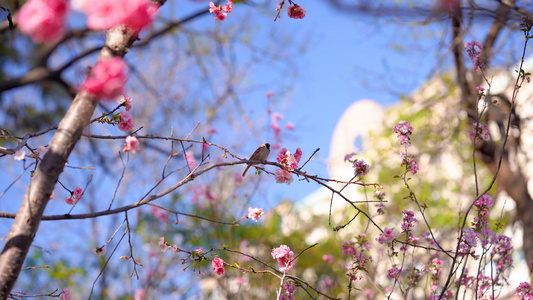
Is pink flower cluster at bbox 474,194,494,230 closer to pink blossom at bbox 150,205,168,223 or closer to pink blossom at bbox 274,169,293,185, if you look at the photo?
pink blossom at bbox 274,169,293,185

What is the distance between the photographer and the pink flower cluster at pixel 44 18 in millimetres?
1282

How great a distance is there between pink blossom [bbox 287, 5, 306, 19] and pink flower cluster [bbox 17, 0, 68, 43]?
1.44m

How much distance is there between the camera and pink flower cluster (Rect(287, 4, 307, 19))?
2525 millimetres

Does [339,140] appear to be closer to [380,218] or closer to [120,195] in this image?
[380,218]

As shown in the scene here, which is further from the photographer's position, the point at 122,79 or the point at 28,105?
the point at 28,105

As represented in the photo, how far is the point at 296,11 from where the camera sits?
8.31 feet

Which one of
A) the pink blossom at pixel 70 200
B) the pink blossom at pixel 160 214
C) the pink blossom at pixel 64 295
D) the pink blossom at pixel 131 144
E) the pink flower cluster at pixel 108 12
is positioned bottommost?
the pink blossom at pixel 64 295

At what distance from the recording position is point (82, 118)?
5.38 ft

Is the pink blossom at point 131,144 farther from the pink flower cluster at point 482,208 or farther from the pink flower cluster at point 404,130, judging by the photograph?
the pink flower cluster at point 482,208

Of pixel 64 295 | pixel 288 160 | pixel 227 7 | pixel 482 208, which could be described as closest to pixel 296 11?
pixel 227 7

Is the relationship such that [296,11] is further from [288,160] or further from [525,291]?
[525,291]

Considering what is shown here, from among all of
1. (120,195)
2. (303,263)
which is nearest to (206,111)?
(120,195)

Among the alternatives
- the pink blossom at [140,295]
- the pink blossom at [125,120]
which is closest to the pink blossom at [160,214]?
the pink blossom at [140,295]

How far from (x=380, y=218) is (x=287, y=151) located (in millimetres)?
7887
